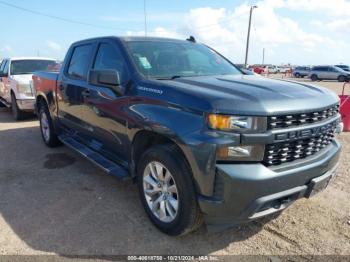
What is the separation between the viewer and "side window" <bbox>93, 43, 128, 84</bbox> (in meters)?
3.58

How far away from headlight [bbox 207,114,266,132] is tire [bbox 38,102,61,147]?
4.28 meters

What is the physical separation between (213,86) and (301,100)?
772 mm

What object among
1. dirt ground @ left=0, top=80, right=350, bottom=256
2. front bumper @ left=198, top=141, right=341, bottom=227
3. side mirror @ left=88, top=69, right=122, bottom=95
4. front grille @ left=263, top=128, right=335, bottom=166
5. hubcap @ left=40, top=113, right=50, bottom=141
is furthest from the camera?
hubcap @ left=40, top=113, right=50, bottom=141

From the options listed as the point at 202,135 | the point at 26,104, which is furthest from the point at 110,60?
the point at 26,104

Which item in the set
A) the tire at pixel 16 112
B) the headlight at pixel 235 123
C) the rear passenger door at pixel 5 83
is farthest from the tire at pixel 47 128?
the headlight at pixel 235 123

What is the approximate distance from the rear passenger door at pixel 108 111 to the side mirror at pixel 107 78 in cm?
8

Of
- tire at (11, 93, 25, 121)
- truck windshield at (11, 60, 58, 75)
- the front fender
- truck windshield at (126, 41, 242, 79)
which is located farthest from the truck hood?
truck windshield at (11, 60, 58, 75)

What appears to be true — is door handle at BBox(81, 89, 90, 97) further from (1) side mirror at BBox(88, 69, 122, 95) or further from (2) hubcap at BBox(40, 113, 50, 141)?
(2) hubcap at BBox(40, 113, 50, 141)

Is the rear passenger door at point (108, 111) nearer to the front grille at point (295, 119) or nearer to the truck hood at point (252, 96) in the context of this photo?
the truck hood at point (252, 96)

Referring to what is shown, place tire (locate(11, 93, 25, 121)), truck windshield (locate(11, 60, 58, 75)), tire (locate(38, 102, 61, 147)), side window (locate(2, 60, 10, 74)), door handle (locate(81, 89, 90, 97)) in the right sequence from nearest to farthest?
door handle (locate(81, 89, 90, 97))
tire (locate(38, 102, 61, 147))
tire (locate(11, 93, 25, 121))
truck windshield (locate(11, 60, 58, 75))
side window (locate(2, 60, 10, 74))

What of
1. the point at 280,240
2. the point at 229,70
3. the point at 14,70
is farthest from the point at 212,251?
the point at 14,70

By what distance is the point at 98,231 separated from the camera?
10.7 ft

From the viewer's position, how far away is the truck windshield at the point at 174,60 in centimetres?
358

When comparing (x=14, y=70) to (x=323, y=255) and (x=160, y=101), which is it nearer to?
(x=160, y=101)
